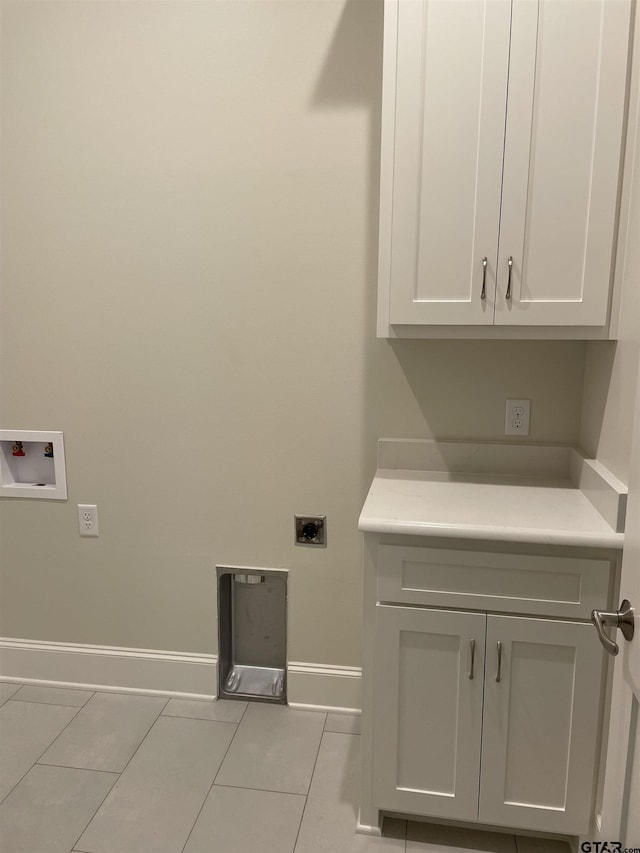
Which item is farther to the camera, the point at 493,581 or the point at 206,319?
the point at 206,319

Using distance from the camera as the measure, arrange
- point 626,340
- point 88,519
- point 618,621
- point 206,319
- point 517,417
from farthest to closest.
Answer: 1. point 88,519
2. point 206,319
3. point 517,417
4. point 626,340
5. point 618,621

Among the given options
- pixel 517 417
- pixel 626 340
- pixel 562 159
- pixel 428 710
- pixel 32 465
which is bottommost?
pixel 428 710

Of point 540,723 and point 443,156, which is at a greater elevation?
point 443,156

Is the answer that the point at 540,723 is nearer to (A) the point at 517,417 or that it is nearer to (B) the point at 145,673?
(A) the point at 517,417

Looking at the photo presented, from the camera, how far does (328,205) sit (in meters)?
2.11

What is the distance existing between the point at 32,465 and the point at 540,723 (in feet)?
6.42

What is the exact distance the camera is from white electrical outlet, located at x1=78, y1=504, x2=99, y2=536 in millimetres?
2426

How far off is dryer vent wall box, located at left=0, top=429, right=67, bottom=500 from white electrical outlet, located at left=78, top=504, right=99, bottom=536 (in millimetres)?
93

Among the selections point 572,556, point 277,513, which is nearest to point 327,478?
point 277,513

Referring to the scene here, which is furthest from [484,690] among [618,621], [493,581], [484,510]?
[618,621]

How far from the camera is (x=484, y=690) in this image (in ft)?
5.48

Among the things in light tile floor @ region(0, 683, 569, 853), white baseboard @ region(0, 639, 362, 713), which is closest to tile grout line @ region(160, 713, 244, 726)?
light tile floor @ region(0, 683, 569, 853)

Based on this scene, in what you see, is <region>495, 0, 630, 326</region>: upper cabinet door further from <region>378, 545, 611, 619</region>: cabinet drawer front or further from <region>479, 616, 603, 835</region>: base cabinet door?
<region>479, 616, 603, 835</region>: base cabinet door

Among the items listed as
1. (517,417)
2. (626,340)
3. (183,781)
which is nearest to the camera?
(626,340)
